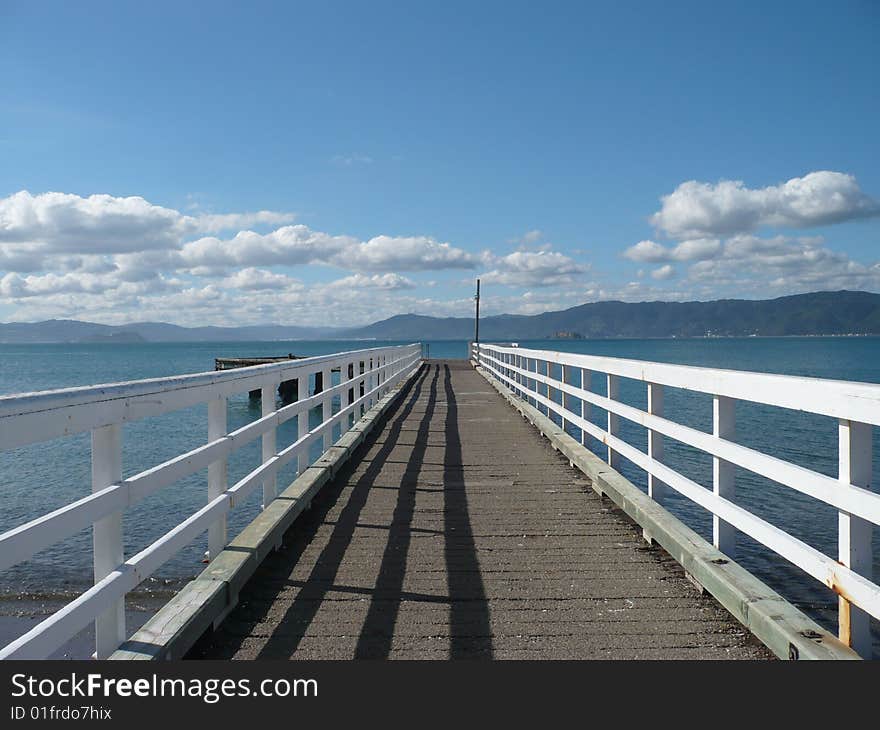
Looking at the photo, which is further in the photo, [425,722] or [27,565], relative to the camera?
[27,565]

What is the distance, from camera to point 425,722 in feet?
9.21

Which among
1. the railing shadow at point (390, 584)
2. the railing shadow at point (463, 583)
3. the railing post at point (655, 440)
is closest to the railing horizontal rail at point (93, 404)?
the railing shadow at point (390, 584)

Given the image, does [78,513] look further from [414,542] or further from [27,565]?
[27,565]

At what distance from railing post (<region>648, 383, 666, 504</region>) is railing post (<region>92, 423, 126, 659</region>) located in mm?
3759

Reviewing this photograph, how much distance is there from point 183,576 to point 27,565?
2.31 meters

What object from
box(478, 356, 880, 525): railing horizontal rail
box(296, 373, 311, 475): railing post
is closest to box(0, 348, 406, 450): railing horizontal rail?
box(296, 373, 311, 475): railing post

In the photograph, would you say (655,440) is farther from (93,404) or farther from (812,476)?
(93,404)

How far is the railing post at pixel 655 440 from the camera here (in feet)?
18.7

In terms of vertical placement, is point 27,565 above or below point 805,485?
below

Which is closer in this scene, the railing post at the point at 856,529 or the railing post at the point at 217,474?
the railing post at the point at 856,529

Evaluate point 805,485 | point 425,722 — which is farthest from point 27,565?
point 805,485

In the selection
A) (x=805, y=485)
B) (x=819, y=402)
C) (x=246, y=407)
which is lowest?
(x=246, y=407)

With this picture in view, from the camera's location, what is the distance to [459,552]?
5.30 metres

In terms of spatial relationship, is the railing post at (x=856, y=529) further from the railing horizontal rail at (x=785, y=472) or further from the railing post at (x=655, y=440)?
the railing post at (x=655, y=440)
